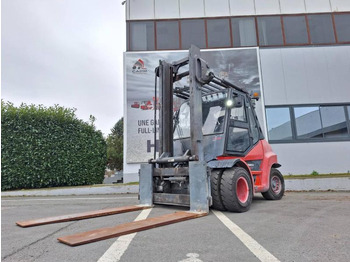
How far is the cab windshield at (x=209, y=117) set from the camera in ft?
17.4

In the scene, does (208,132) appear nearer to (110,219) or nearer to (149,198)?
(149,198)

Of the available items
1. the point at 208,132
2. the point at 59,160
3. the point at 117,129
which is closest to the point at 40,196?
the point at 59,160

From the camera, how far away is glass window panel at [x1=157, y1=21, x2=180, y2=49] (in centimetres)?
1358

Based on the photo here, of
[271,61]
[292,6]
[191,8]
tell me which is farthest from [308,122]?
[191,8]

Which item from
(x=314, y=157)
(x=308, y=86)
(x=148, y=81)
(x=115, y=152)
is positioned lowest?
A: (x=314, y=157)

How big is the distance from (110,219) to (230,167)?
2.31 meters

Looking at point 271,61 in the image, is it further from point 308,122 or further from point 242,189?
point 242,189

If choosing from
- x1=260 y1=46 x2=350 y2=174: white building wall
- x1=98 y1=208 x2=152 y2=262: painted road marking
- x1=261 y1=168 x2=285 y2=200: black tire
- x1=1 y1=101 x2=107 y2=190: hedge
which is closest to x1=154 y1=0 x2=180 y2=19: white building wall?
x1=260 y1=46 x2=350 y2=174: white building wall

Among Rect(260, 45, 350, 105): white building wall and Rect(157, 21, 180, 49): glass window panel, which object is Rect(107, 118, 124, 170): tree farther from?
Rect(260, 45, 350, 105): white building wall

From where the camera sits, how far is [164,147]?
18.2 ft

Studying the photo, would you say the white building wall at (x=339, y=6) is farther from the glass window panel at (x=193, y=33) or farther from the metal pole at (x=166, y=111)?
the metal pole at (x=166, y=111)

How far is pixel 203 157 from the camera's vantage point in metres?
4.84

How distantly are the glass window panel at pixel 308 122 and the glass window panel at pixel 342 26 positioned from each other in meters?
4.53

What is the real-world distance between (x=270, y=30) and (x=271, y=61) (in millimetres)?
1981
